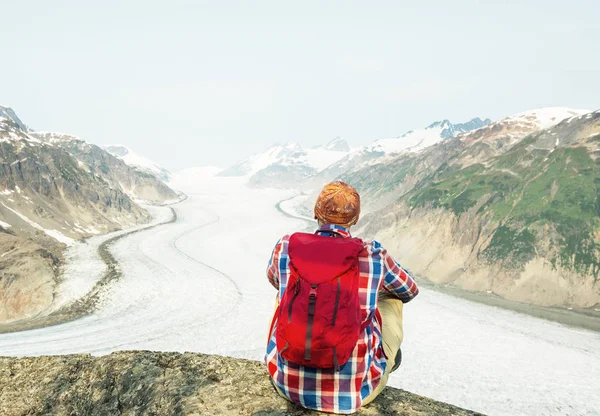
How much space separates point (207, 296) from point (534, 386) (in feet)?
76.4

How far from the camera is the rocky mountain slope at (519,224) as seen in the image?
1427 inches

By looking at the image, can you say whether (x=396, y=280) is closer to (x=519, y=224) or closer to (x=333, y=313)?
(x=333, y=313)

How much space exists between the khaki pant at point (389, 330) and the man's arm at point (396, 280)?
0.17 m

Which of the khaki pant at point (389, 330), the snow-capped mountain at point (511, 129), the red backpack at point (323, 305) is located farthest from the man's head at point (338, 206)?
the snow-capped mountain at point (511, 129)

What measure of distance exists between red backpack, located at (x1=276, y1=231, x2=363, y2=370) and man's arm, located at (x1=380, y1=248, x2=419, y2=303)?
1.14 ft

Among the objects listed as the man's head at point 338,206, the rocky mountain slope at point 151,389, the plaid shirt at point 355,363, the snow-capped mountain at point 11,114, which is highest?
the snow-capped mountain at point 11,114

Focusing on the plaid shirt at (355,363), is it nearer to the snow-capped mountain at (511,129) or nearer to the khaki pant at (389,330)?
the khaki pant at (389,330)

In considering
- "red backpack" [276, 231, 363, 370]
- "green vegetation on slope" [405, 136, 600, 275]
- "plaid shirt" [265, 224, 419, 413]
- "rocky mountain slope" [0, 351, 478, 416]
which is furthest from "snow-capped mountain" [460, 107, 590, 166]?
"red backpack" [276, 231, 363, 370]

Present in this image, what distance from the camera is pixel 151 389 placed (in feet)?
14.3

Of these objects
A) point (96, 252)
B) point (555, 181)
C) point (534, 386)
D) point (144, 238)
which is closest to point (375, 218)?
point (555, 181)

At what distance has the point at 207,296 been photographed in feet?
113

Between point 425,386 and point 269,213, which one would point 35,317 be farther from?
point 269,213

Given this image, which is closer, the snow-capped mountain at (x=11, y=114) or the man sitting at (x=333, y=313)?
the man sitting at (x=333, y=313)

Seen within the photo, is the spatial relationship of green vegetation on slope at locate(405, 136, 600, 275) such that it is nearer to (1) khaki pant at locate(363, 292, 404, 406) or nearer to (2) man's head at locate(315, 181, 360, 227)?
(1) khaki pant at locate(363, 292, 404, 406)
